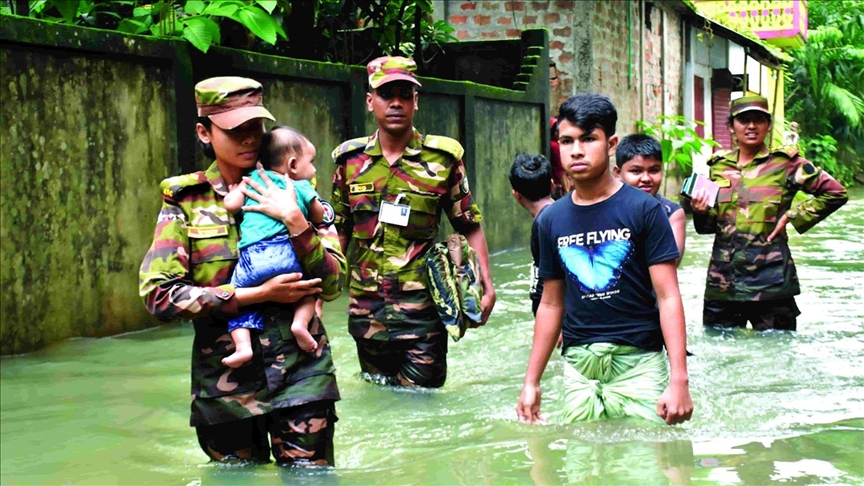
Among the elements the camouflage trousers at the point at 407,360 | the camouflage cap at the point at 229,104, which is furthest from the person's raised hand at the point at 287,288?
the camouflage trousers at the point at 407,360

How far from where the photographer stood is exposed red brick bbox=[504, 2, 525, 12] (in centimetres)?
1750

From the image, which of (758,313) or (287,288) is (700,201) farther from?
(287,288)

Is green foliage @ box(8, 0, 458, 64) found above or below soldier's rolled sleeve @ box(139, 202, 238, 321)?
above

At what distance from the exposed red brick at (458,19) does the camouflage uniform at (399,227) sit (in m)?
11.8

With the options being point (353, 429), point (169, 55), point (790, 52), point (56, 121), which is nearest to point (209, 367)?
point (353, 429)

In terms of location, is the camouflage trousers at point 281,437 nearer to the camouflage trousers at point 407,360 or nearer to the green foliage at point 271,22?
the camouflage trousers at point 407,360

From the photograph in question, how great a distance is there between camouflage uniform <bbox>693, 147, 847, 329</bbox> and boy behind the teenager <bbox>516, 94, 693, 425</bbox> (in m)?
3.55

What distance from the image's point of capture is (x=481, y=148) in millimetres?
13891

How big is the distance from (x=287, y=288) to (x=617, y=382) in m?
1.38

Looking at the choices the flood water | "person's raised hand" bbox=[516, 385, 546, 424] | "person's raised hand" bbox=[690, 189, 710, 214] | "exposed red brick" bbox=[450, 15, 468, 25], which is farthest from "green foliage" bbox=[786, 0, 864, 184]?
"person's raised hand" bbox=[516, 385, 546, 424]

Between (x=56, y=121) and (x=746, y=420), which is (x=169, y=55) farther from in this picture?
(x=746, y=420)

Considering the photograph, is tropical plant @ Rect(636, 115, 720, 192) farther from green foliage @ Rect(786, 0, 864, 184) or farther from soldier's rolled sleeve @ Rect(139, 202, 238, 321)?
soldier's rolled sleeve @ Rect(139, 202, 238, 321)

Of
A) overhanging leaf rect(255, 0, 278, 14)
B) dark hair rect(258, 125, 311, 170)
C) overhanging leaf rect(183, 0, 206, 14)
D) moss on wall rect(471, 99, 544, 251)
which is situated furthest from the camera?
moss on wall rect(471, 99, 544, 251)

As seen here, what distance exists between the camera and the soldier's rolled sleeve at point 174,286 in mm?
3996
